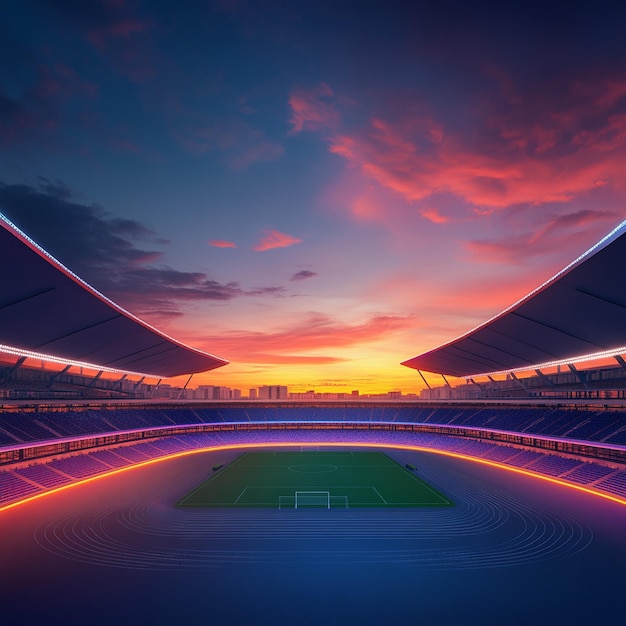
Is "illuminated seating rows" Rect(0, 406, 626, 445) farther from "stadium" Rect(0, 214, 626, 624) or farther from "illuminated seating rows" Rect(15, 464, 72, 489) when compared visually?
"illuminated seating rows" Rect(15, 464, 72, 489)

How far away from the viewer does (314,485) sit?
42.1 meters

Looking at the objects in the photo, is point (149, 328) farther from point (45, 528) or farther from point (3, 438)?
point (45, 528)

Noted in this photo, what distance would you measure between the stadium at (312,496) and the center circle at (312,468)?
367 mm

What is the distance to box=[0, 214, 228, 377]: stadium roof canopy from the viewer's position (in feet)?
74.1

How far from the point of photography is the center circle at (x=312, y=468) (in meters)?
49.8

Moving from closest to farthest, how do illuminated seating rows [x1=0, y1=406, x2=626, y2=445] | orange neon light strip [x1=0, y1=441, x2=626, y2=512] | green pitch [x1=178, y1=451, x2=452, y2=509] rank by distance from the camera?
green pitch [x1=178, y1=451, x2=452, y2=509] < orange neon light strip [x1=0, y1=441, x2=626, y2=512] < illuminated seating rows [x1=0, y1=406, x2=626, y2=445]

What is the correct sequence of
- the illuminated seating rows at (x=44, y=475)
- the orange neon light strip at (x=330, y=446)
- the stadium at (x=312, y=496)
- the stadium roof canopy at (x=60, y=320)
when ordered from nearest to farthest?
the stadium at (x=312, y=496), the stadium roof canopy at (x=60, y=320), the orange neon light strip at (x=330, y=446), the illuminated seating rows at (x=44, y=475)

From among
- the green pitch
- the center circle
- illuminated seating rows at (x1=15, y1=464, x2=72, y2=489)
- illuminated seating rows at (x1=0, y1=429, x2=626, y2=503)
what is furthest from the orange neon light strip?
the center circle

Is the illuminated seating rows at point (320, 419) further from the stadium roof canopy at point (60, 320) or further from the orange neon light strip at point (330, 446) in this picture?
the stadium roof canopy at point (60, 320)

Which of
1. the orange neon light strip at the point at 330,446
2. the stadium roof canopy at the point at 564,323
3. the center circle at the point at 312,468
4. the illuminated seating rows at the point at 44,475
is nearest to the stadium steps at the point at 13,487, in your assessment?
the orange neon light strip at the point at 330,446

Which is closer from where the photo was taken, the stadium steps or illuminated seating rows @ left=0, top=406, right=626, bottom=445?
the stadium steps

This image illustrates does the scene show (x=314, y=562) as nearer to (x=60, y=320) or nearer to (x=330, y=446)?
(x=60, y=320)

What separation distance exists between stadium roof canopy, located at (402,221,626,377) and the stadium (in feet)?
0.74

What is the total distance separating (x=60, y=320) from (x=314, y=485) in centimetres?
2739
